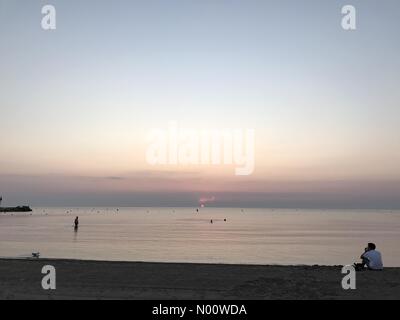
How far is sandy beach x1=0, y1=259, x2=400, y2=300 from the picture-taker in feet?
48.3

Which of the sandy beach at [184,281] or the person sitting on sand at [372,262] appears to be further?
the person sitting on sand at [372,262]

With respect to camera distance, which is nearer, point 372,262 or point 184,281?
point 184,281

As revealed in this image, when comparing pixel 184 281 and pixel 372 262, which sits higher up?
pixel 372 262

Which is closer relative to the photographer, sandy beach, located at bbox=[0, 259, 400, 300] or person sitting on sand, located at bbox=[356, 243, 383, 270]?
sandy beach, located at bbox=[0, 259, 400, 300]

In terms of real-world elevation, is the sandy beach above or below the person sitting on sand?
below

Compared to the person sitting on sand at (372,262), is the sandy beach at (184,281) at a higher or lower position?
lower

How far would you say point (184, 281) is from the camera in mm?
17141

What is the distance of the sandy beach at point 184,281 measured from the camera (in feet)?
48.3
